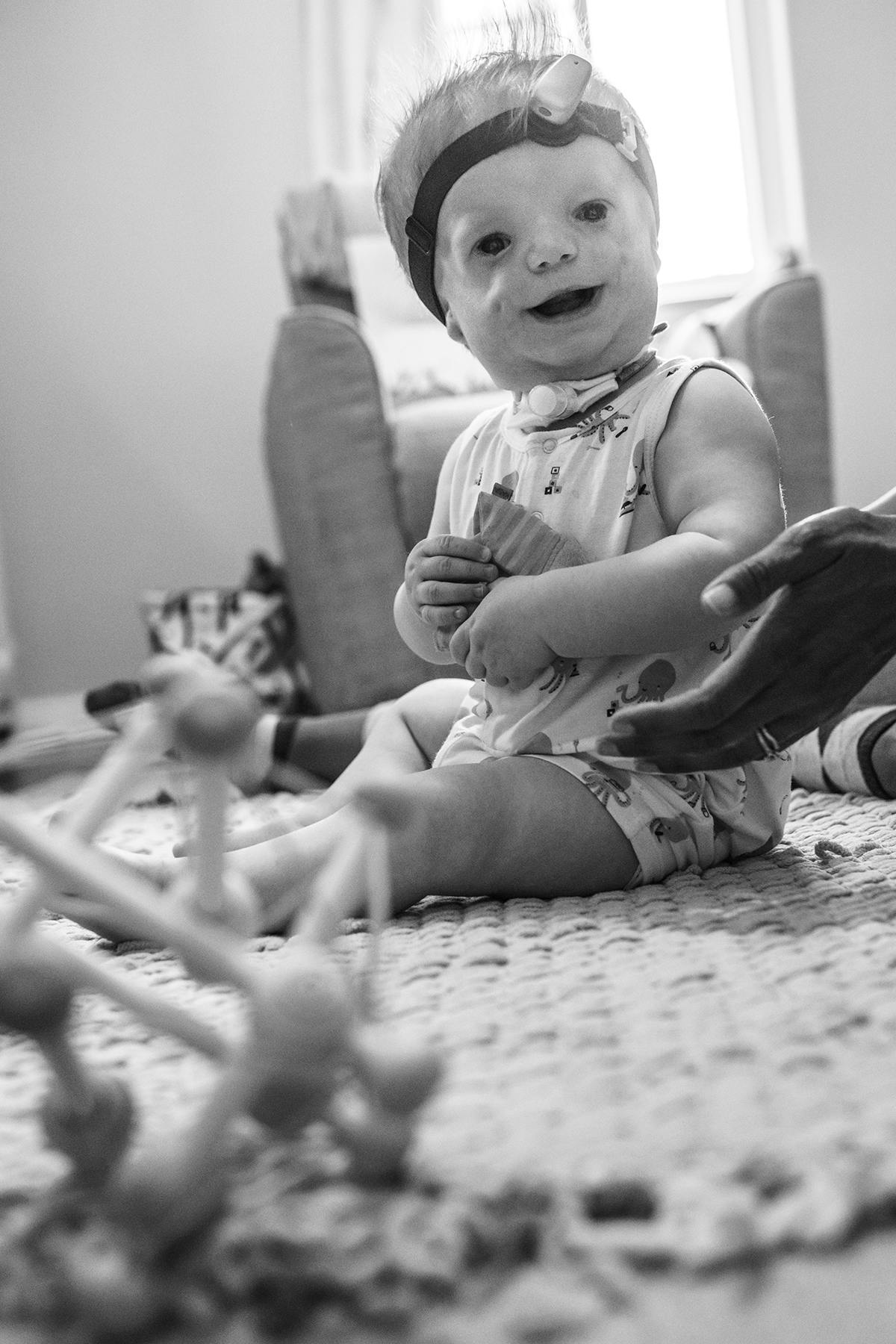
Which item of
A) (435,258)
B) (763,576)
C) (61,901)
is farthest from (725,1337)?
(435,258)

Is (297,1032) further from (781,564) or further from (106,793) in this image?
(781,564)

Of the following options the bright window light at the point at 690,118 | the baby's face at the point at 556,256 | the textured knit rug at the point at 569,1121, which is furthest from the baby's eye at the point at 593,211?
the bright window light at the point at 690,118

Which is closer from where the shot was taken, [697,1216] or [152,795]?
[697,1216]

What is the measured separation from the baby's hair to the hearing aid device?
0.05 feet

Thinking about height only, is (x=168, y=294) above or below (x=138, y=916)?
above

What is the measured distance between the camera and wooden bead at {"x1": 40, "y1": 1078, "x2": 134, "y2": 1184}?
352mm

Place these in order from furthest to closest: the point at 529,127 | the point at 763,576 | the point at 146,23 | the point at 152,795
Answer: the point at 146,23 → the point at 152,795 → the point at 529,127 → the point at 763,576

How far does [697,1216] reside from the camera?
312 mm

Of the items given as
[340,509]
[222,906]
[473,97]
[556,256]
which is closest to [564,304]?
[556,256]

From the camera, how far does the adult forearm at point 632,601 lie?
0.70 m

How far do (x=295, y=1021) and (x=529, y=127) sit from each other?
65 centimetres

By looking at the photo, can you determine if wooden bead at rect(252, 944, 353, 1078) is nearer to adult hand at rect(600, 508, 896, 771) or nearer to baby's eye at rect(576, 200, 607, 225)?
adult hand at rect(600, 508, 896, 771)

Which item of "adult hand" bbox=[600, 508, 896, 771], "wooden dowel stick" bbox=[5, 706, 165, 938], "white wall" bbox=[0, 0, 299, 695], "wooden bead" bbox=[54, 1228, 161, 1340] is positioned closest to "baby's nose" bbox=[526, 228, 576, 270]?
"adult hand" bbox=[600, 508, 896, 771]

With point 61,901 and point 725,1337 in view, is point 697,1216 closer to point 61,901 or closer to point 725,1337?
point 725,1337
